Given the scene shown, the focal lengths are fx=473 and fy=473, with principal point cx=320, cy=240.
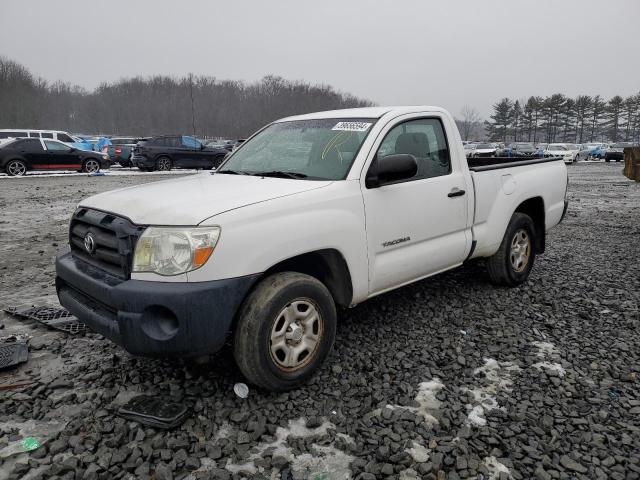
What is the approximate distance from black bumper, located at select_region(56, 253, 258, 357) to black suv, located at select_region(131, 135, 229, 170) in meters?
20.7

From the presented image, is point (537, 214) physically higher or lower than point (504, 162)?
lower

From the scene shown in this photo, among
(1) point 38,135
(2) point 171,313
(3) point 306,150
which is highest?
(1) point 38,135

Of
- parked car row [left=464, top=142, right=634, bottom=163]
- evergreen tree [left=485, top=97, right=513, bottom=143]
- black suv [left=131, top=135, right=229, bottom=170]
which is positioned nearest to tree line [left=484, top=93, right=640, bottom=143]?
evergreen tree [left=485, top=97, right=513, bottom=143]

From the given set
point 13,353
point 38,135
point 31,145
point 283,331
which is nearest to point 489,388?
point 283,331

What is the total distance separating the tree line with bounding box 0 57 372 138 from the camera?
310 feet

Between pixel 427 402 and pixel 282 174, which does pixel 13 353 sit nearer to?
pixel 282 174

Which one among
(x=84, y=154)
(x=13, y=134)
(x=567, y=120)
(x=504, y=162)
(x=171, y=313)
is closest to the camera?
(x=171, y=313)

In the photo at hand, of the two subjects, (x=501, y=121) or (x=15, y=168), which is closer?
(x=15, y=168)

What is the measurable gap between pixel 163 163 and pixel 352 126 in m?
20.3

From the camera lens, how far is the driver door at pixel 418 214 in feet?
11.4

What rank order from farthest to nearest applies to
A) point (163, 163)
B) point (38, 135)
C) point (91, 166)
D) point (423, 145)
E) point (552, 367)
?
point (38, 135) → point (163, 163) → point (91, 166) → point (423, 145) → point (552, 367)

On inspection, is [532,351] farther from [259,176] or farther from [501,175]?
[259,176]

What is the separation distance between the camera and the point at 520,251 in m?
5.16

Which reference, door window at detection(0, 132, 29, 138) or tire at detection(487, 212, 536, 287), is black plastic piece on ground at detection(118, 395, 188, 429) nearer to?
tire at detection(487, 212, 536, 287)
